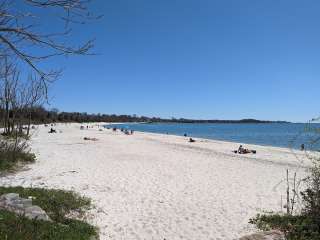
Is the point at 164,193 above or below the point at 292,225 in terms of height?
below

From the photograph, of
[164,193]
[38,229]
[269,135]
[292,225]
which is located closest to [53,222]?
[38,229]

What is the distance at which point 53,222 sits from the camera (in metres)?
6.70

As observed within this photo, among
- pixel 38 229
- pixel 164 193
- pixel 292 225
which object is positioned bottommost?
pixel 164 193

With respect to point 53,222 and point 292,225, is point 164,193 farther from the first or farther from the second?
point 53,222

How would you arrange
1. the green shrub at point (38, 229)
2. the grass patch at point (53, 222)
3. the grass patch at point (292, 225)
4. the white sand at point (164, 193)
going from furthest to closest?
the white sand at point (164, 193), the grass patch at point (292, 225), the grass patch at point (53, 222), the green shrub at point (38, 229)

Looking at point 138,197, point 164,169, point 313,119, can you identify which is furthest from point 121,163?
point 313,119

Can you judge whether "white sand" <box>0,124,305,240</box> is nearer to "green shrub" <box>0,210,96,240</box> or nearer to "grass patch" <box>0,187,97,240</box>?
"grass patch" <box>0,187,97,240</box>

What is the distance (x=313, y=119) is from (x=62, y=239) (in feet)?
13.6

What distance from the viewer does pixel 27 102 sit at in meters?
22.5

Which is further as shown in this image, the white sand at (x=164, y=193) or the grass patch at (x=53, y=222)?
the white sand at (x=164, y=193)

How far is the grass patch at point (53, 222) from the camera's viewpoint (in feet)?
18.5

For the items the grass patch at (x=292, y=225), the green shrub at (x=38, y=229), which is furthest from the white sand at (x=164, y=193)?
the green shrub at (x=38, y=229)

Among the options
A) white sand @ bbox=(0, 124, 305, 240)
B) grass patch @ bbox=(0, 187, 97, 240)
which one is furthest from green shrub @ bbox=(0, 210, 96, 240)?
white sand @ bbox=(0, 124, 305, 240)

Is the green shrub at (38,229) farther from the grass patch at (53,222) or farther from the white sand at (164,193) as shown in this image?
the white sand at (164,193)
